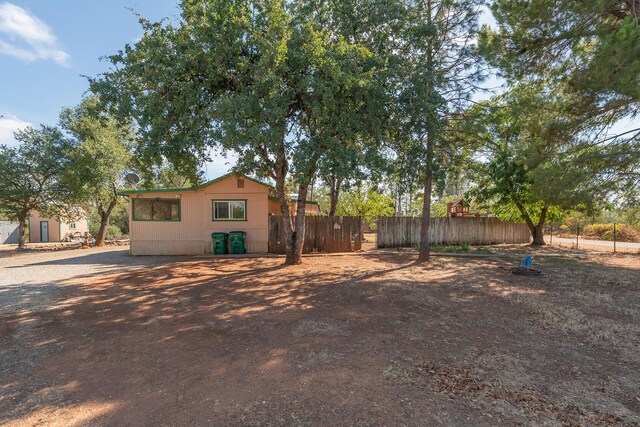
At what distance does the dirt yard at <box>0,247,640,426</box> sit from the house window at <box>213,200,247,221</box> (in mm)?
5415

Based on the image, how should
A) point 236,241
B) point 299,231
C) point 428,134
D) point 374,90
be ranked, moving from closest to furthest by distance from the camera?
point 374,90 < point 428,134 < point 299,231 < point 236,241

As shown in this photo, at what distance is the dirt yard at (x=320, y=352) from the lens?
Result: 8.83 ft

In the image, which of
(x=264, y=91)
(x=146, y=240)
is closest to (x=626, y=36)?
(x=264, y=91)

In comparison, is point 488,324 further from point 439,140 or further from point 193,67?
point 193,67

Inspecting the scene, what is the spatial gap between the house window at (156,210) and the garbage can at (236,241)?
2.62 meters

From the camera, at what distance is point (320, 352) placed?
12.5 feet

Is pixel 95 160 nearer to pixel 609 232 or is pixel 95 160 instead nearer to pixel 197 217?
pixel 197 217

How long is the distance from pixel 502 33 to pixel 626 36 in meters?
3.72

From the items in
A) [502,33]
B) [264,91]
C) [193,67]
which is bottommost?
[264,91]

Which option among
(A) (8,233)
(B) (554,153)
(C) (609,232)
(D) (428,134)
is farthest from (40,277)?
(C) (609,232)

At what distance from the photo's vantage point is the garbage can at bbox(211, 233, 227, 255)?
12.7 meters

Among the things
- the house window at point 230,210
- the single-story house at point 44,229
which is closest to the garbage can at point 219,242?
the house window at point 230,210

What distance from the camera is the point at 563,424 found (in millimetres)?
2518

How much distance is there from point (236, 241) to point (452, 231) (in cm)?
→ 1092
